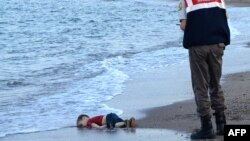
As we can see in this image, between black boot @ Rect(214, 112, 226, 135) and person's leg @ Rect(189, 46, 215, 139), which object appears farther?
black boot @ Rect(214, 112, 226, 135)

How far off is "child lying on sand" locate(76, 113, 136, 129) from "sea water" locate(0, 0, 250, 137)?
381 millimetres

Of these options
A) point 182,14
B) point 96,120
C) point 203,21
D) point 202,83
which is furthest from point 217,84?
point 96,120

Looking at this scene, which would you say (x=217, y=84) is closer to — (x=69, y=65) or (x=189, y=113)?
(x=189, y=113)

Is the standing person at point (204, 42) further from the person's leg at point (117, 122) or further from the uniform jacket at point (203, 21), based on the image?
the person's leg at point (117, 122)

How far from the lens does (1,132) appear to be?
381 inches

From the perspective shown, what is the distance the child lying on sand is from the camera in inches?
362

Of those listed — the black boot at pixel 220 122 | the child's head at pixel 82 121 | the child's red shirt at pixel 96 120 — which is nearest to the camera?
the black boot at pixel 220 122

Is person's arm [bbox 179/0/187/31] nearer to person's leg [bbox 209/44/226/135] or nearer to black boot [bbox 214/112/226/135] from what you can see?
person's leg [bbox 209/44/226/135]

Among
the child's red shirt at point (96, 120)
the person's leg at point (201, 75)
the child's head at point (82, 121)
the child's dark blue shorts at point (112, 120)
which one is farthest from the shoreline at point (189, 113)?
the person's leg at point (201, 75)

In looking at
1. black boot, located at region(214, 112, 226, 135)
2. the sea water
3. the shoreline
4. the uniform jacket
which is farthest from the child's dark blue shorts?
the uniform jacket

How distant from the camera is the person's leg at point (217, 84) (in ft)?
24.4

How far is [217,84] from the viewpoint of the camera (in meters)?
7.55

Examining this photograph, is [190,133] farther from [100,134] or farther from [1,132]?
[1,132]

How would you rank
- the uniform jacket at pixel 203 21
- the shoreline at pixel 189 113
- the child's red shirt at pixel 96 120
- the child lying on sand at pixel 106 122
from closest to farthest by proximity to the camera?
the uniform jacket at pixel 203 21 < the shoreline at pixel 189 113 < the child lying on sand at pixel 106 122 < the child's red shirt at pixel 96 120
